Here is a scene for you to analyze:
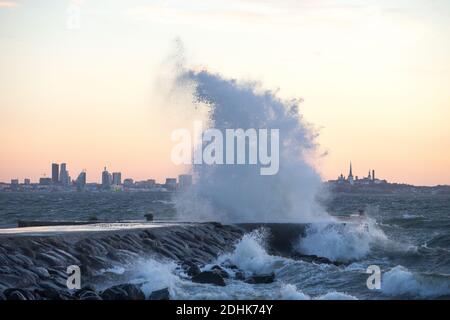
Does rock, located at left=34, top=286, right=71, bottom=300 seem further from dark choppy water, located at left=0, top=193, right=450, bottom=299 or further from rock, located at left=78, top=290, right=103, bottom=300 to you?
dark choppy water, located at left=0, top=193, right=450, bottom=299

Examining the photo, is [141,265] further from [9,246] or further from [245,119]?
[245,119]

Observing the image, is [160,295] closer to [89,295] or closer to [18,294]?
[89,295]

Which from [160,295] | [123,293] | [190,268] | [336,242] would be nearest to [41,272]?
[123,293]

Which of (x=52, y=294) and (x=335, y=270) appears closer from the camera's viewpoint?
(x=52, y=294)

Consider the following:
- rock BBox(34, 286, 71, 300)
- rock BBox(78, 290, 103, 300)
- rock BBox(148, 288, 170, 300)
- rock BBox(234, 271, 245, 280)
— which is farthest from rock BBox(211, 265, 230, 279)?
rock BBox(34, 286, 71, 300)

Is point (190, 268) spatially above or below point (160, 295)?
above
